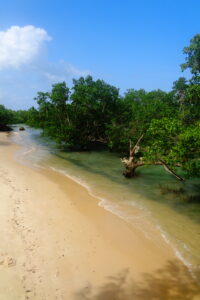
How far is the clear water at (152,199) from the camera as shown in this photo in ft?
27.3

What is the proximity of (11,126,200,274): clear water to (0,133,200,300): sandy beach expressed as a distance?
609mm

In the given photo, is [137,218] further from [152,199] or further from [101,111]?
[101,111]

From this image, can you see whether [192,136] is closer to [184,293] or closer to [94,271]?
[184,293]

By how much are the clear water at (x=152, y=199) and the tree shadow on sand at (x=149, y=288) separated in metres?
0.71

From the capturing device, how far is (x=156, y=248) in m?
7.58

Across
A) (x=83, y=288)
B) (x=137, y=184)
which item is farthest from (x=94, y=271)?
(x=137, y=184)

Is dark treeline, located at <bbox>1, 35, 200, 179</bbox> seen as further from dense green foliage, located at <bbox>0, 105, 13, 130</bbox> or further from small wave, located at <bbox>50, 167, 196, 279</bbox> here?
dense green foliage, located at <bbox>0, 105, 13, 130</bbox>

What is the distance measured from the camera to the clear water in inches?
328

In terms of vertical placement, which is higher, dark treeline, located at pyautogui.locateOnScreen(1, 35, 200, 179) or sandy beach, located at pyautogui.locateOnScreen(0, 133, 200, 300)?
dark treeline, located at pyautogui.locateOnScreen(1, 35, 200, 179)

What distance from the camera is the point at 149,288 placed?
223 inches

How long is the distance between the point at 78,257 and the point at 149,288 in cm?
213

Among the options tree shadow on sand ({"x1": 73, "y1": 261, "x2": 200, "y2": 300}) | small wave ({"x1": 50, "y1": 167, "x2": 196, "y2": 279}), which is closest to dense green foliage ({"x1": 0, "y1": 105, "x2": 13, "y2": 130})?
small wave ({"x1": 50, "y1": 167, "x2": 196, "y2": 279})

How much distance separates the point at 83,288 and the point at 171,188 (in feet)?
33.8

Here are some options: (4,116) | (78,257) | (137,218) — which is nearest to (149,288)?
(78,257)
